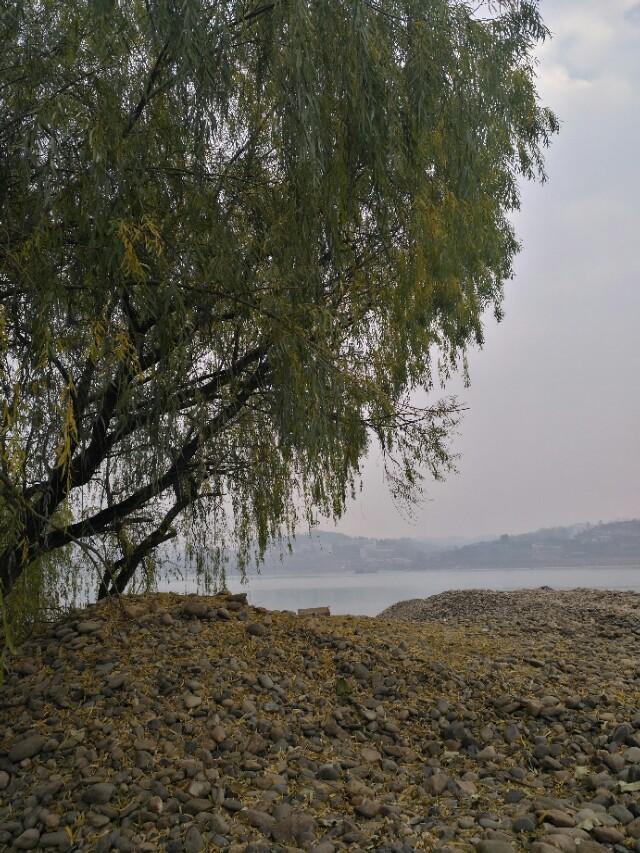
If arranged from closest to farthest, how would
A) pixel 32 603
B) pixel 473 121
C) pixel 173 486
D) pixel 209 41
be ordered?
1. pixel 209 41
2. pixel 473 121
3. pixel 173 486
4. pixel 32 603

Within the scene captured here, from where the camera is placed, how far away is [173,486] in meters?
4.91

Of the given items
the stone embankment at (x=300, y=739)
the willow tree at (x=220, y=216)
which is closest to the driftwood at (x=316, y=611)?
the stone embankment at (x=300, y=739)

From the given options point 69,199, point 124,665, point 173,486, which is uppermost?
point 69,199

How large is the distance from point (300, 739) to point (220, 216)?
256cm

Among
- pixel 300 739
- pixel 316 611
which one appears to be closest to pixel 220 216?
pixel 300 739

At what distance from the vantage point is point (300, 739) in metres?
3.83

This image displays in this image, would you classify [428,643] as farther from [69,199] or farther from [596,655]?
[69,199]

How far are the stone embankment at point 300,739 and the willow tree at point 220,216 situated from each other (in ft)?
2.70

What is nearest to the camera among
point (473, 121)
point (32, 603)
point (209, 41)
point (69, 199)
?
point (209, 41)

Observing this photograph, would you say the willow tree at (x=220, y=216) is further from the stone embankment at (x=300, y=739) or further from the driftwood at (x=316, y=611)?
the driftwood at (x=316, y=611)

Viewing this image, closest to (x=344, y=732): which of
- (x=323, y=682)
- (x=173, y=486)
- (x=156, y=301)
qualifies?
(x=323, y=682)

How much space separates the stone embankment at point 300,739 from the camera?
3127 millimetres

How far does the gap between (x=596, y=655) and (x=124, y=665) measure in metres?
3.24

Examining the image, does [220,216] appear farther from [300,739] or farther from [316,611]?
[316,611]
